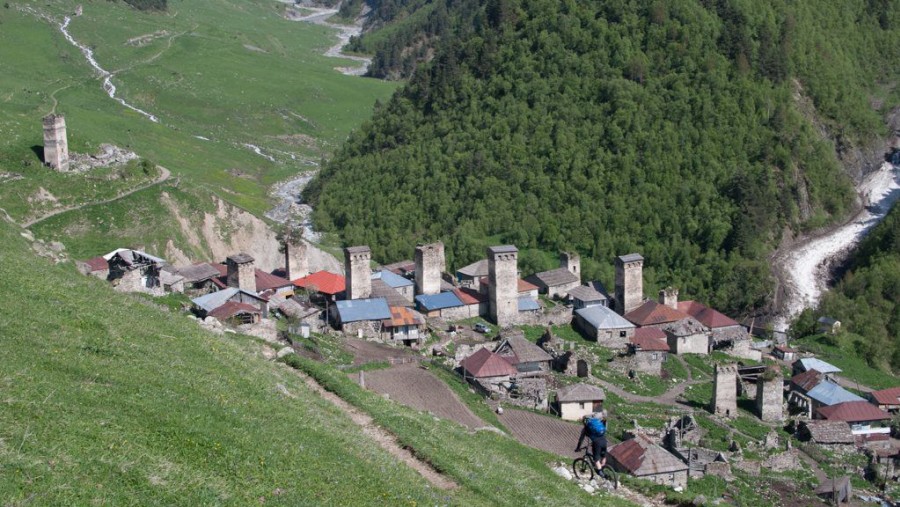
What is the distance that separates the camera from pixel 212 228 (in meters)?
49.3

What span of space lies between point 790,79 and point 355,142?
31.3m

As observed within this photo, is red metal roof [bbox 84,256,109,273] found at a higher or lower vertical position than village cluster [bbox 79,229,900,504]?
higher

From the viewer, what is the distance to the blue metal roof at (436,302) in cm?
4078

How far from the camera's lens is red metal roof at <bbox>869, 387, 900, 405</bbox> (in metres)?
41.4

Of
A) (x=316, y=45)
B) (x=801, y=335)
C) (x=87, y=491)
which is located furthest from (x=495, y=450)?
(x=316, y=45)

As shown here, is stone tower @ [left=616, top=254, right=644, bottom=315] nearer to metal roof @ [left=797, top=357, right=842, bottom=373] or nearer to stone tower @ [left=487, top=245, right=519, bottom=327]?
stone tower @ [left=487, top=245, right=519, bottom=327]

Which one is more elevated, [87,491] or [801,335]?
[87,491]

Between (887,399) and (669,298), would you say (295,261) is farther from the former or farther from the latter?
(887,399)

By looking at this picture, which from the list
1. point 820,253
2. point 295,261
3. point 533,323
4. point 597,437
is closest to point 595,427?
point 597,437

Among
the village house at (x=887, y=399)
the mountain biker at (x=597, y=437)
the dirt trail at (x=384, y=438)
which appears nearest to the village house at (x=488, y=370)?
the dirt trail at (x=384, y=438)

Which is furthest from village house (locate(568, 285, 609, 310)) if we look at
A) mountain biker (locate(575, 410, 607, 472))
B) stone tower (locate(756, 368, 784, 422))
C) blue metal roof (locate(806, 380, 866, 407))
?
mountain biker (locate(575, 410, 607, 472))

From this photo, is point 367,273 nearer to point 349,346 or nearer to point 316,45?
point 349,346

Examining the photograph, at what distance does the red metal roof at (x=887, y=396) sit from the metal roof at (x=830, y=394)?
1.77 metres

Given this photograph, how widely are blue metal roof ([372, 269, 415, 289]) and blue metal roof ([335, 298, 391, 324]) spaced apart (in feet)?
10.5
